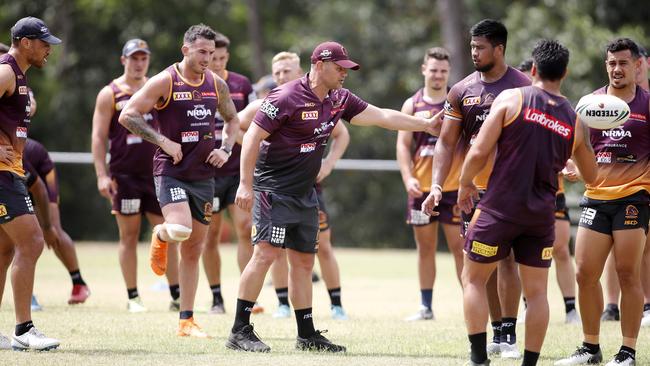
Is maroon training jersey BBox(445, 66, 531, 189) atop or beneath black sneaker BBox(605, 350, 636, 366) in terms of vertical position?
atop

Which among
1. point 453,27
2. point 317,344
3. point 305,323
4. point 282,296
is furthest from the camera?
point 453,27

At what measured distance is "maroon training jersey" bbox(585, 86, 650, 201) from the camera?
308 inches

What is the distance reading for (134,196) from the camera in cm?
1105

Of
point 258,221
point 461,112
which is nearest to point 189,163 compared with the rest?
point 258,221

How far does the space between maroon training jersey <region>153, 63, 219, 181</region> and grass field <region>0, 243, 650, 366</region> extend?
1.45 meters

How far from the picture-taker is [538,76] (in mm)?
6703

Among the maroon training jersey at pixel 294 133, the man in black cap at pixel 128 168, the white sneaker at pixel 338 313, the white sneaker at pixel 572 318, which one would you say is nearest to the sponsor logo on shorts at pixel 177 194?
the maroon training jersey at pixel 294 133

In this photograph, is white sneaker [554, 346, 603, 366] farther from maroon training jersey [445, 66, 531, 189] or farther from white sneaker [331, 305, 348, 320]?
white sneaker [331, 305, 348, 320]

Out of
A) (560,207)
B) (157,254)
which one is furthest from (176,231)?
(560,207)

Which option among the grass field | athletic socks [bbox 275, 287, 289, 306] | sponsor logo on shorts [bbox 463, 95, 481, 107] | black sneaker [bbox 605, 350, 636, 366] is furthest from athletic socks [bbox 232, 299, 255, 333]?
black sneaker [bbox 605, 350, 636, 366]

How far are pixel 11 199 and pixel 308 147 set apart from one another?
2.36 metres

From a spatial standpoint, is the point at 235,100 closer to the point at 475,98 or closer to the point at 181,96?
the point at 181,96

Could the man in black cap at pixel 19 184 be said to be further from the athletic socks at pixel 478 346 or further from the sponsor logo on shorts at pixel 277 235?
the athletic socks at pixel 478 346

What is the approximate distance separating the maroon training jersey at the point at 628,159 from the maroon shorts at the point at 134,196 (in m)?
5.08
